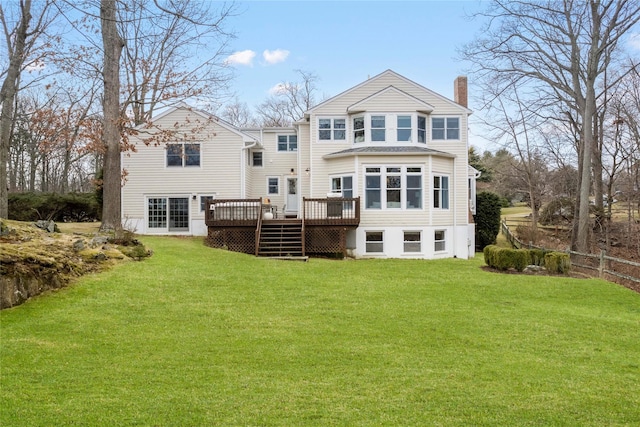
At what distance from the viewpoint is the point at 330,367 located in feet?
20.2

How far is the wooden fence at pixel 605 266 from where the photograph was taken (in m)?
14.4

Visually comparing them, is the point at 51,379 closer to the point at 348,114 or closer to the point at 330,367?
the point at 330,367

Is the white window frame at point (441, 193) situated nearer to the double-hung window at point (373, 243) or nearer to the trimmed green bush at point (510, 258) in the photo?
the double-hung window at point (373, 243)

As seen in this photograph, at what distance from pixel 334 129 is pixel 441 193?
5.44 meters

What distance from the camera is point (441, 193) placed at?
20688mm

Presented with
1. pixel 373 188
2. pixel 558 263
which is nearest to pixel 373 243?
pixel 373 188

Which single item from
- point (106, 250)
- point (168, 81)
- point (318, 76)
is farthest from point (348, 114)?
point (318, 76)

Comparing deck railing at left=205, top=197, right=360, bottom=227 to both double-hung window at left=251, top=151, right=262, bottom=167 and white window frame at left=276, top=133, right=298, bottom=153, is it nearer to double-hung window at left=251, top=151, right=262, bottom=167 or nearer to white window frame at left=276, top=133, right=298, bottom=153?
double-hung window at left=251, top=151, right=262, bottom=167

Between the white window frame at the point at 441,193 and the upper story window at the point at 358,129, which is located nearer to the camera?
the white window frame at the point at 441,193

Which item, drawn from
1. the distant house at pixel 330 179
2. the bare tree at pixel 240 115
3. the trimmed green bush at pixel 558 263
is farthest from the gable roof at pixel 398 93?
the bare tree at pixel 240 115

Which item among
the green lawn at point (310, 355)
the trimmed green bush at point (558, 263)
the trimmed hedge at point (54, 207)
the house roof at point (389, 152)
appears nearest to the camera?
the green lawn at point (310, 355)

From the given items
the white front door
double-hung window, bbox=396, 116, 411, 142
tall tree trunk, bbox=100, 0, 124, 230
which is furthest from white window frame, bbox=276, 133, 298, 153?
tall tree trunk, bbox=100, 0, 124, 230

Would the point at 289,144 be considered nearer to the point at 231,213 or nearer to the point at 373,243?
the point at 231,213

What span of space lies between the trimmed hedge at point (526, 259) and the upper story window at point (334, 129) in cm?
845
